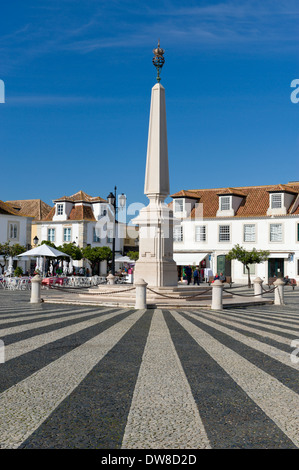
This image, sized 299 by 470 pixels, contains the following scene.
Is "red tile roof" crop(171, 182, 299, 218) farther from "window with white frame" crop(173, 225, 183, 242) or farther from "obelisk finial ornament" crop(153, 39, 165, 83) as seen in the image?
"obelisk finial ornament" crop(153, 39, 165, 83)

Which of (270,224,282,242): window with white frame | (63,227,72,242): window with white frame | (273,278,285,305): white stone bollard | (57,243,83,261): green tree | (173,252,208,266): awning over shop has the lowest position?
(273,278,285,305): white stone bollard

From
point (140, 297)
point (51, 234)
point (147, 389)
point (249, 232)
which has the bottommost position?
point (147, 389)

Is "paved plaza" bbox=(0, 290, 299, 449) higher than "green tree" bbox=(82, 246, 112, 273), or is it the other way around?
"green tree" bbox=(82, 246, 112, 273)

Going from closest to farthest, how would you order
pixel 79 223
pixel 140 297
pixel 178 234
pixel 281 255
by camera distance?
pixel 140 297
pixel 281 255
pixel 178 234
pixel 79 223

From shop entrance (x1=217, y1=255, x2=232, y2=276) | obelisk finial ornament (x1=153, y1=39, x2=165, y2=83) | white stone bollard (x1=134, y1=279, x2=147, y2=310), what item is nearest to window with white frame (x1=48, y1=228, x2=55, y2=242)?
shop entrance (x1=217, y1=255, x2=232, y2=276)

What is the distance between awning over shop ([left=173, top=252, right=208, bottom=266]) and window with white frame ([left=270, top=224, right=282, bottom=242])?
6.82 m

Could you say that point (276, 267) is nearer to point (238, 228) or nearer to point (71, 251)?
point (238, 228)

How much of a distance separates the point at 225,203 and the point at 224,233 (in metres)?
3.04

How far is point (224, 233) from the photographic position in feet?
162

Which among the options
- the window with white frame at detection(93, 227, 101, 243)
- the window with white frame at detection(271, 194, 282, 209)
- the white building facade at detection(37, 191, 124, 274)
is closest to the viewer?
the window with white frame at detection(271, 194, 282, 209)

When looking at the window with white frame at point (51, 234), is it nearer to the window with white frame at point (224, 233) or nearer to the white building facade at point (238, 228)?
the white building facade at point (238, 228)

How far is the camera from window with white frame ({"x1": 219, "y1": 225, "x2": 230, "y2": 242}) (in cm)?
4916

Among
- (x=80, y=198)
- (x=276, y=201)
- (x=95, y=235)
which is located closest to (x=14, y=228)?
(x=80, y=198)

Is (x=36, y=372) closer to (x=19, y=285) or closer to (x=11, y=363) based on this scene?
(x=11, y=363)
